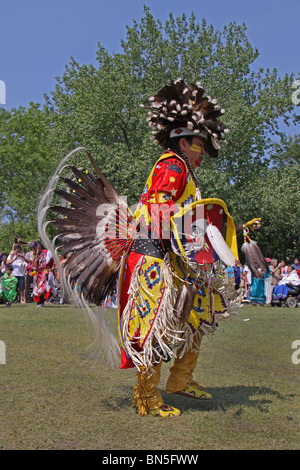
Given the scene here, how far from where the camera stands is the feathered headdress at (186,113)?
4.16m

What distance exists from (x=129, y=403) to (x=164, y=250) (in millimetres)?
1285

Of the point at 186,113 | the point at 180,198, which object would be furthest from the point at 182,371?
the point at 186,113

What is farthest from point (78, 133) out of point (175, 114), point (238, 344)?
point (175, 114)

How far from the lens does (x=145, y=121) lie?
2339cm

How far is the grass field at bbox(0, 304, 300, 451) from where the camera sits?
3.29 meters

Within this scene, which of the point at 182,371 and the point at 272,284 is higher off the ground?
the point at 272,284

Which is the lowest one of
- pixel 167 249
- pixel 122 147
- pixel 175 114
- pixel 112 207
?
pixel 167 249

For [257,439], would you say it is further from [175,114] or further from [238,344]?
[238,344]

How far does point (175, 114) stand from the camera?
418cm

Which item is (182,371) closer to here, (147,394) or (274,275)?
(147,394)

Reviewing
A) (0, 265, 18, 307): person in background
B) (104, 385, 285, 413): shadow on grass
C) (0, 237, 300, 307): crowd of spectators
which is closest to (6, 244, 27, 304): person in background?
(0, 237, 300, 307): crowd of spectators

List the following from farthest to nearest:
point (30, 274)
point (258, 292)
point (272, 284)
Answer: point (272, 284)
point (258, 292)
point (30, 274)

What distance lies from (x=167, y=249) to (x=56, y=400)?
5.00 ft

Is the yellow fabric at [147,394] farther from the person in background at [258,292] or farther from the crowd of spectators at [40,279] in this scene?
the person in background at [258,292]
